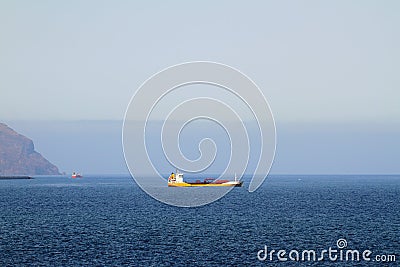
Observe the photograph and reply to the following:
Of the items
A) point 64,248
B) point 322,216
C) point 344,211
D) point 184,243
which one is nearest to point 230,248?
point 184,243

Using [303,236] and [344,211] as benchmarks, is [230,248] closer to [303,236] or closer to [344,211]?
[303,236]

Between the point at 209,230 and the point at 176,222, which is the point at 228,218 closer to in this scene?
the point at 176,222

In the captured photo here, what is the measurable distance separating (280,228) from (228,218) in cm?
2022

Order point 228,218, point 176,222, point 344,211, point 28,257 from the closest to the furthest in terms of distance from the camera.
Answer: point 28,257 → point 176,222 → point 228,218 → point 344,211

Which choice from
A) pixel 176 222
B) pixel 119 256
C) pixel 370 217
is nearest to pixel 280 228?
pixel 176 222

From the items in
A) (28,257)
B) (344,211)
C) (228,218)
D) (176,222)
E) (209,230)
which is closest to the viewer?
(28,257)

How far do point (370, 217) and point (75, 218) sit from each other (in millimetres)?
57628

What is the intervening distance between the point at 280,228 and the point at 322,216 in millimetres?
25111

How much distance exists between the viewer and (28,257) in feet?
242

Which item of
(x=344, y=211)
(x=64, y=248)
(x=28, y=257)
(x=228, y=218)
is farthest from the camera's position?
(x=344, y=211)

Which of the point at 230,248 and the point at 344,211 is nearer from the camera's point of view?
the point at 230,248

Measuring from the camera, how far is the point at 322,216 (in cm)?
12569

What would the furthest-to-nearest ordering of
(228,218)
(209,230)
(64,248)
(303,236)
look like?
(228,218) < (209,230) < (303,236) < (64,248)

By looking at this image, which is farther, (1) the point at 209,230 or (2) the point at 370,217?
(2) the point at 370,217
